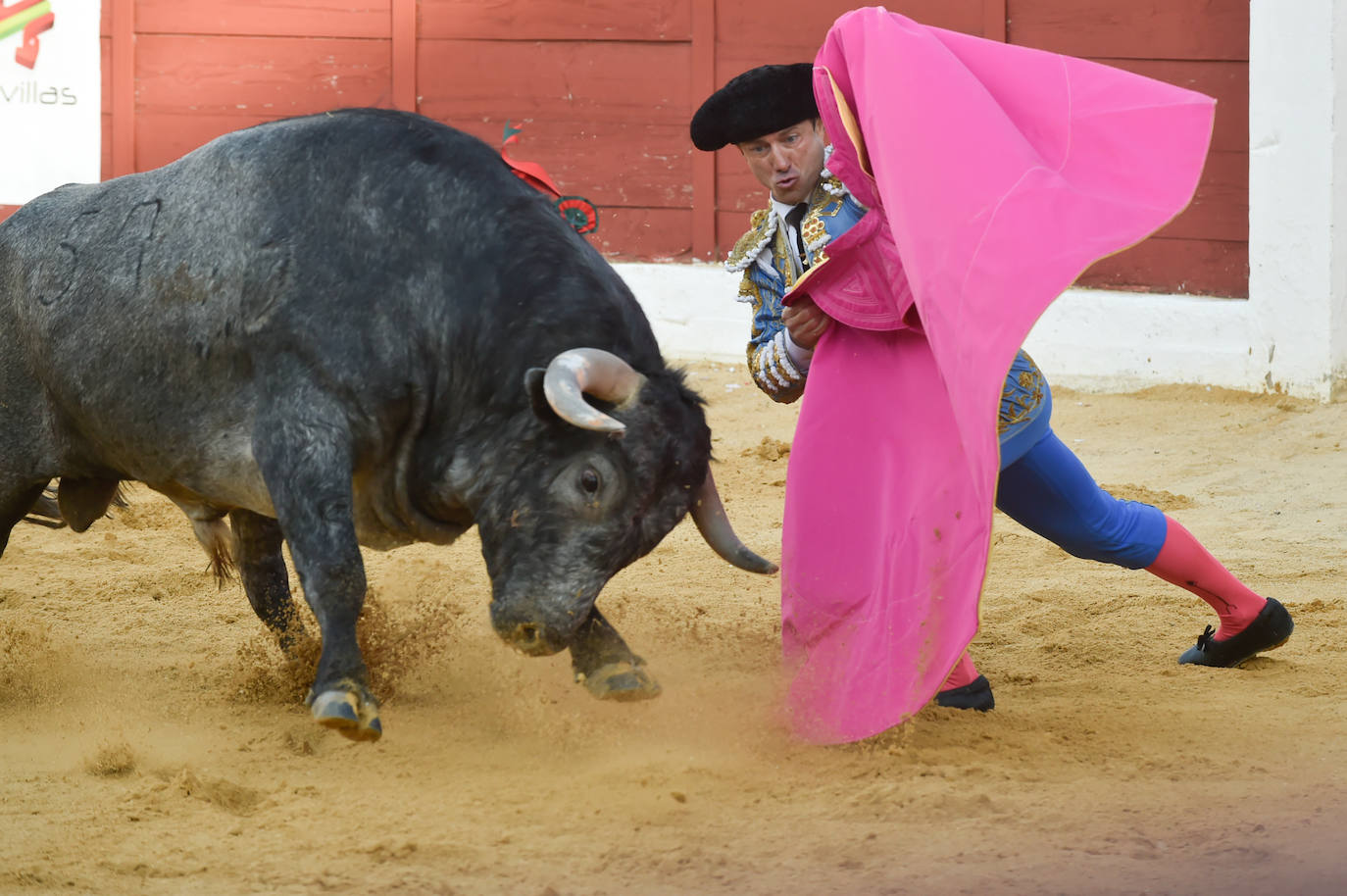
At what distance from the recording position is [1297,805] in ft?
7.72

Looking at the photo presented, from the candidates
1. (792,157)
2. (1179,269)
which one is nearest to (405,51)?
(1179,269)

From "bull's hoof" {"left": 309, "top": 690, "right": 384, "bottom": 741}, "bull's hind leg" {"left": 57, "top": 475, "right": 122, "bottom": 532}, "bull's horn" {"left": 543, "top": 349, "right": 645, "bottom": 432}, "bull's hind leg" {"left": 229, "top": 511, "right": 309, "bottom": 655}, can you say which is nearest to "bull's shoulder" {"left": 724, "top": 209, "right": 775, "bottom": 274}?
"bull's horn" {"left": 543, "top": 349, "right": 645, "bottom": 432}

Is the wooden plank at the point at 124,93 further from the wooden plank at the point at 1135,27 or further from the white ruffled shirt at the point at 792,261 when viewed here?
the white ruffled shirt at the point at 792,261

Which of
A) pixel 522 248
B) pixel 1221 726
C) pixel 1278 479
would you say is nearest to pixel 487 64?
pixel 1278 479

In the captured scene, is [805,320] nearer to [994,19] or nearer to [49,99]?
[994,19]

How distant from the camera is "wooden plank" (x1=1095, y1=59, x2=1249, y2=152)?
656 centimetres

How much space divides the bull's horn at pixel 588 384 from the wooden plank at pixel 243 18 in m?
5.53

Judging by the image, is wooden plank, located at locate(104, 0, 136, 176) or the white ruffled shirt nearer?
the white ruffled shirt

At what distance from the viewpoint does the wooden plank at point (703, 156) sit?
24.2 feet

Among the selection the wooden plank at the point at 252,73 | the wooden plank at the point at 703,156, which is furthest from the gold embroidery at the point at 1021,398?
the wooden plank at the point at 252,73

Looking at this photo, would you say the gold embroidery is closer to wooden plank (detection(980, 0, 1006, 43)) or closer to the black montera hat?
the black montera hat

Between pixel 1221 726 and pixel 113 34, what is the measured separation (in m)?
6.73

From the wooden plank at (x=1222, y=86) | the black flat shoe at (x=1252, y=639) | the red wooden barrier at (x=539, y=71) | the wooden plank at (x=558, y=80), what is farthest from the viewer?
the wooden plank at (x=558, y=80)

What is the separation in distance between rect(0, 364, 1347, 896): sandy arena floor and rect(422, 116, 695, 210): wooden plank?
339cm
